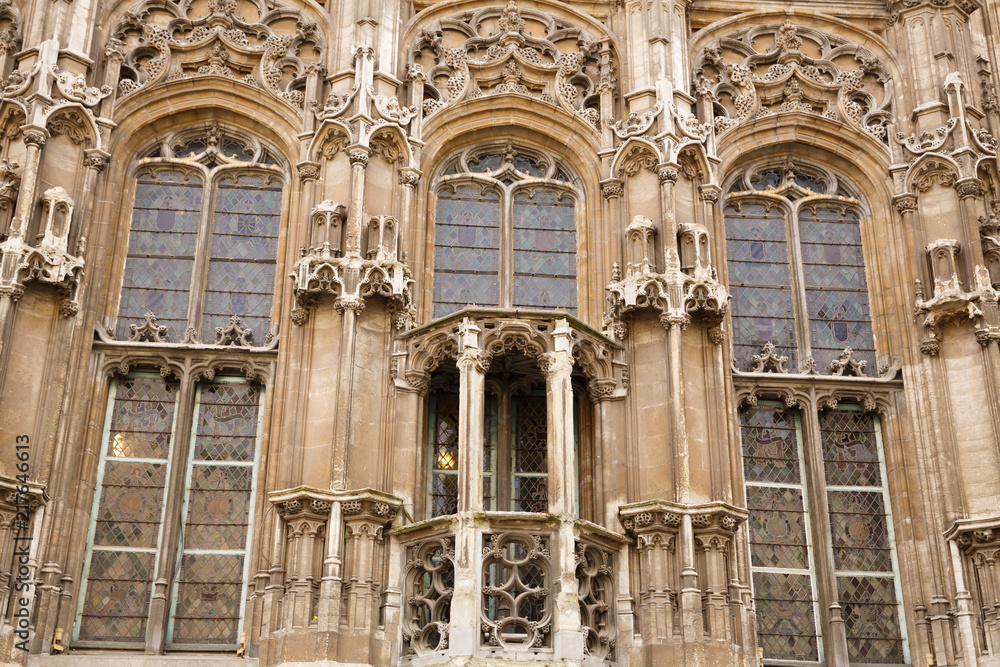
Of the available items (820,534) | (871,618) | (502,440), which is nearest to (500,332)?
(502,440)

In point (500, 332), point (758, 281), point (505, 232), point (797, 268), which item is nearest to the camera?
point (500, 332)

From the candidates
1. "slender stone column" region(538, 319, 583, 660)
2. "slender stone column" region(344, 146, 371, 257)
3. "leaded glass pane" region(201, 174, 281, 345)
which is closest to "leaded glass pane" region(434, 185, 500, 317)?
"slender stone column" region(344, 146, 371, 257)

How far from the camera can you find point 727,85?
22.9m

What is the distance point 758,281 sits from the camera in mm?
21922

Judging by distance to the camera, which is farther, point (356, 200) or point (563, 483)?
point (356, 200)

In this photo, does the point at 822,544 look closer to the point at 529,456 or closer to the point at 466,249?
the point at 529,456

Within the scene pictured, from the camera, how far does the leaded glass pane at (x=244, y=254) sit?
20734mm

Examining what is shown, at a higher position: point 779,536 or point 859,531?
point 859,531

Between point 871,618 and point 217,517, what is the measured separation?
921 centimetres

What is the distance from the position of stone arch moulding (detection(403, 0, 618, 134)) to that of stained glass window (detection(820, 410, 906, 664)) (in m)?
6.17

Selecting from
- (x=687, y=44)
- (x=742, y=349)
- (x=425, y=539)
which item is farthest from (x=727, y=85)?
(x=425, y=539)

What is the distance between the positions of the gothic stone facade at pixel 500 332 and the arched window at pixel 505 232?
6 centimetres

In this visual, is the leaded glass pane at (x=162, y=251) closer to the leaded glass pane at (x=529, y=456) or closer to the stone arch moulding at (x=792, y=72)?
the leaded glass pane at (x=529, y=456)

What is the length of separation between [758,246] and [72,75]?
10.9m
